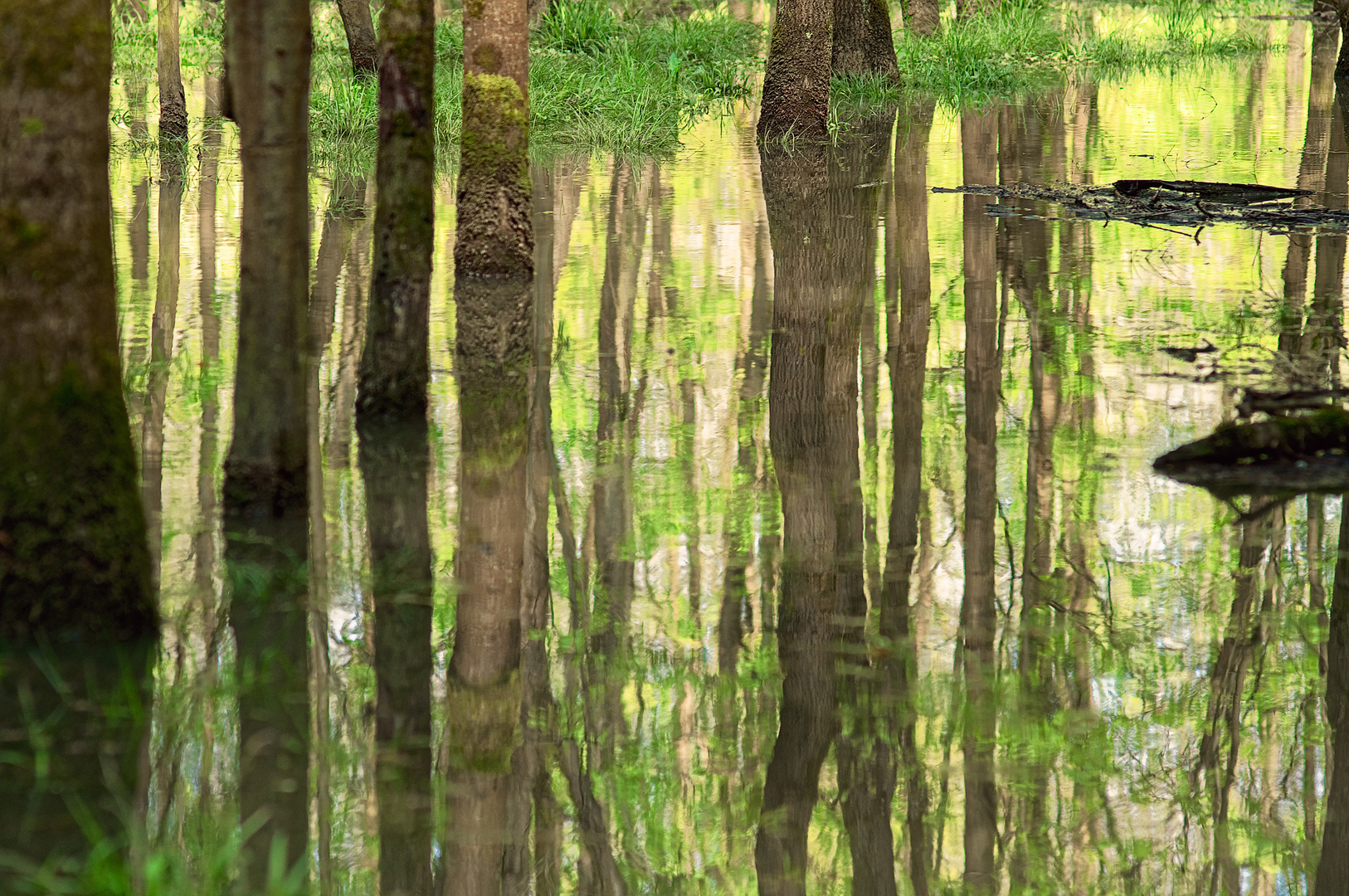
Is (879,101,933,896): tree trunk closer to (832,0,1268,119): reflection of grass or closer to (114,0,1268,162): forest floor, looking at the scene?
(114,0,1268,162): forest floor

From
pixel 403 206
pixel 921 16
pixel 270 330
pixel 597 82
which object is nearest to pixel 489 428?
pixel 403 206

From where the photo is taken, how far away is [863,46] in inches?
858

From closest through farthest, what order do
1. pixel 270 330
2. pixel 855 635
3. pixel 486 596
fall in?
pixel 855 635, pixel 486 596, pixel 270 330

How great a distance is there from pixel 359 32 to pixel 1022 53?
11414 mm

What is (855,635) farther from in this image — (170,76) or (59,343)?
(170,76)

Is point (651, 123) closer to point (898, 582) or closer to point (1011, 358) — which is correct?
point (1011, 358)

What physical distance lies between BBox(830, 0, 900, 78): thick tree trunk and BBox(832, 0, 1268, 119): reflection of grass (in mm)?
221

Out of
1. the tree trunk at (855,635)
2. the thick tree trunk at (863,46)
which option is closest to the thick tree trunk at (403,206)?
the tree trunk at (855,635)

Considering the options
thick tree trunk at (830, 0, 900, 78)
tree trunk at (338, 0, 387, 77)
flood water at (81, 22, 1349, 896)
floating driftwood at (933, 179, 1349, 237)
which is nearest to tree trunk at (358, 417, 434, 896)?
flood water at (81, 22, 1349, 896)

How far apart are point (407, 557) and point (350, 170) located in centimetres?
1107

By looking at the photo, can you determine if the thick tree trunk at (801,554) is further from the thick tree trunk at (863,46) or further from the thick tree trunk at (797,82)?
the thick tree trunk at (863,46)

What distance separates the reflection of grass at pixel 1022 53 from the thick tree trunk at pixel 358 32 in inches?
245

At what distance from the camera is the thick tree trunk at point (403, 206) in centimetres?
744

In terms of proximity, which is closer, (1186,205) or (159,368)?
(159,368)
